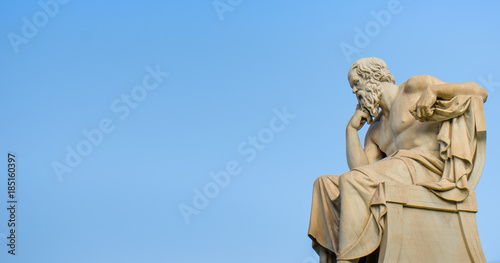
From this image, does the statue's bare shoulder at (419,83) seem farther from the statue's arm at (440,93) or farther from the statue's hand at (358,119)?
the statue's hand at (358,119)

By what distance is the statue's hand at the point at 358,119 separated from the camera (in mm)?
8484

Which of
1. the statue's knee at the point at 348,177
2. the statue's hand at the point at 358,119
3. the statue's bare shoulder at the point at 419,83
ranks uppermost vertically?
the statue's bare shoulder at the point at 419,83

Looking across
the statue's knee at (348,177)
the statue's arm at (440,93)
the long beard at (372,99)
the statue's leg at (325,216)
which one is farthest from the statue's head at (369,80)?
the statue's knee at (348,177)

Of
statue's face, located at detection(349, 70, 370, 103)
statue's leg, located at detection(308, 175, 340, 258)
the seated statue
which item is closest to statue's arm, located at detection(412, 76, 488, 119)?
the seated statue

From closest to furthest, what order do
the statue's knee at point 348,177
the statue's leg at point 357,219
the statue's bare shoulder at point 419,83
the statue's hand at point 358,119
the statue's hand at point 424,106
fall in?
1. the statue's leg at point 357,219
2. the statue's knee at point 348,177
3. the statue's hand at point 424,106
4. the statue's bare shoulder at point 419,83
5. the statue's hand at point 358,119

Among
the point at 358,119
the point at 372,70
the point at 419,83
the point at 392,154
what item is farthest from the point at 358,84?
the point at 392,154

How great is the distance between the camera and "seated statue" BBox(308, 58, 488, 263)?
7.32m

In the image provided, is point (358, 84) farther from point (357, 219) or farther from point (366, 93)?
point (357, 219)

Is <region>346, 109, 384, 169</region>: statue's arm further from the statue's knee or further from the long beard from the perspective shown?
the statue's knee

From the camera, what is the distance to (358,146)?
27.7ft

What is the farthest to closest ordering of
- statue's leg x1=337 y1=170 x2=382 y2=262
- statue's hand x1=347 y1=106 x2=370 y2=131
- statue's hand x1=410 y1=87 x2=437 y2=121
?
statue's hand x1=347 y1=106 x2=370 y2=131 → statue's hand x1=410 y1=87 x2=437 y2=121 → statue's leg x1=337 y1=170 x2=382 y2=262

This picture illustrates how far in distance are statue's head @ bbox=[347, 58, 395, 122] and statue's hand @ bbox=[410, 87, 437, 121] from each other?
678mm

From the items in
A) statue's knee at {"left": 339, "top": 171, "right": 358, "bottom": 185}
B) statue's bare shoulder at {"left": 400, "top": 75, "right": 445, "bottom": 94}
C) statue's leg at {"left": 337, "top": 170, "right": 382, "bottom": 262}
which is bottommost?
statue's leg at {"left": 337, "top": 170, "right": 382, "bottom": 262}

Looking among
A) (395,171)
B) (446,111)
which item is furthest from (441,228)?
(446,111)
